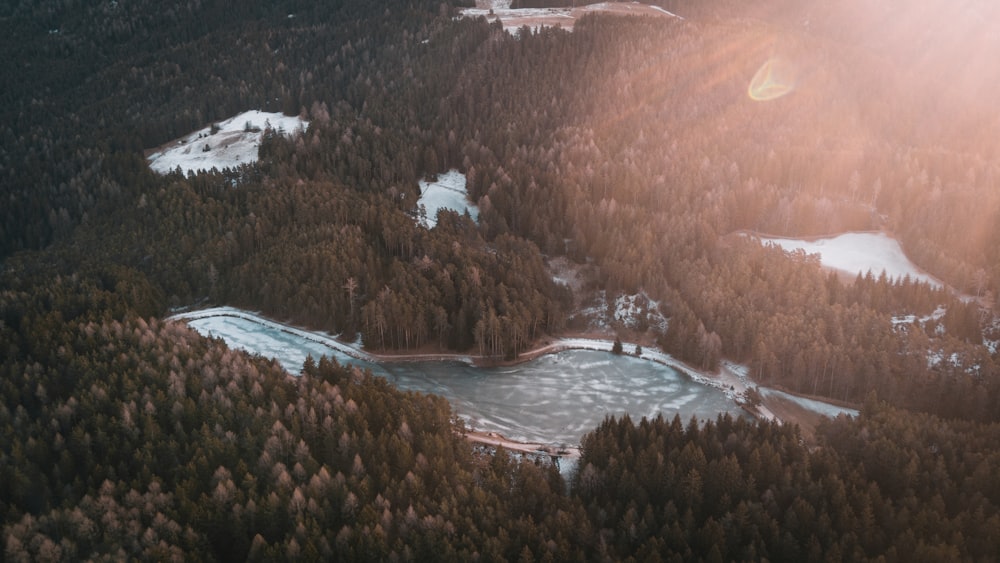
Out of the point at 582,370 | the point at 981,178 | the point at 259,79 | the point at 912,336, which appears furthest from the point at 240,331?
the point at 981,178

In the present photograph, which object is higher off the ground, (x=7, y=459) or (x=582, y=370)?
(x=7, y=459)

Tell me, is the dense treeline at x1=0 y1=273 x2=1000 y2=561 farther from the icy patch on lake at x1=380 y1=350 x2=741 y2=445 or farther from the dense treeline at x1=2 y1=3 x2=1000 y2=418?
the dense treeline at x1=2 y1=3 x2=1000 y2=418

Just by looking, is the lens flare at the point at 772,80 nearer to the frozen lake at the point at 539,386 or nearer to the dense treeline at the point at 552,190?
the dense treeline at the point at 552,190

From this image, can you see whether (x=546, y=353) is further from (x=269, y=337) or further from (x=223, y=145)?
(x=223, y=145)

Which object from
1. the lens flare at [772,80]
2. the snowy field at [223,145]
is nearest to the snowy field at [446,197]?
the snowy field at [223,145]

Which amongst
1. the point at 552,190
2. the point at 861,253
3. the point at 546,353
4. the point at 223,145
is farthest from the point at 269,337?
the point at 861,253

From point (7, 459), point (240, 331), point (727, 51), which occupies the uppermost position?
point (727, 51)

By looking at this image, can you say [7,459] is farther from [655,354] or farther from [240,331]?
[655,354]
